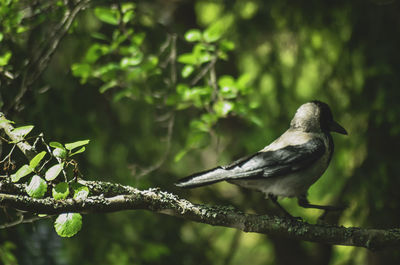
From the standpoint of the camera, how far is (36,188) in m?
2.21

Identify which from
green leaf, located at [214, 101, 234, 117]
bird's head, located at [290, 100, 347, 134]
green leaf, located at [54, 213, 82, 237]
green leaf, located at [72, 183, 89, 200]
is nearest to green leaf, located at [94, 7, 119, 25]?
green leaf, located at [214, 101, 234, 117]

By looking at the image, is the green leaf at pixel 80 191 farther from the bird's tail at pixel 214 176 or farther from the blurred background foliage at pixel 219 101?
the blurred background foliage at pixel 219 101

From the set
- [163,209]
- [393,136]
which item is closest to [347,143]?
[393,136]

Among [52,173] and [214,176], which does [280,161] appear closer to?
[214,176]

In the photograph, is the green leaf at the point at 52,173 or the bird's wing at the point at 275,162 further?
the bird's wing at the point at 275,162

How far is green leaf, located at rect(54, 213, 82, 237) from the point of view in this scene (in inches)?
90.5

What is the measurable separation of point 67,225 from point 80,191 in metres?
0.17

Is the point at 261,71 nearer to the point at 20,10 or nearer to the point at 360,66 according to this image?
the point at 360,66

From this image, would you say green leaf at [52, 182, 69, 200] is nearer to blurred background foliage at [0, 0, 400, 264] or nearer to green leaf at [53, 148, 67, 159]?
green leaf at [53, 148, 67, 159]

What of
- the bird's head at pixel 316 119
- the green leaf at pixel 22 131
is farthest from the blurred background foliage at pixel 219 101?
the green leaf at pixel 22 131

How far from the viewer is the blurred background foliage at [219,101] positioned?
460cm

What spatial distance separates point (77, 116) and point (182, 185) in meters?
1.91

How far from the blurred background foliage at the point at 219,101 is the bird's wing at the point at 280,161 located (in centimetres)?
63

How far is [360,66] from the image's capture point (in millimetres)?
5488
